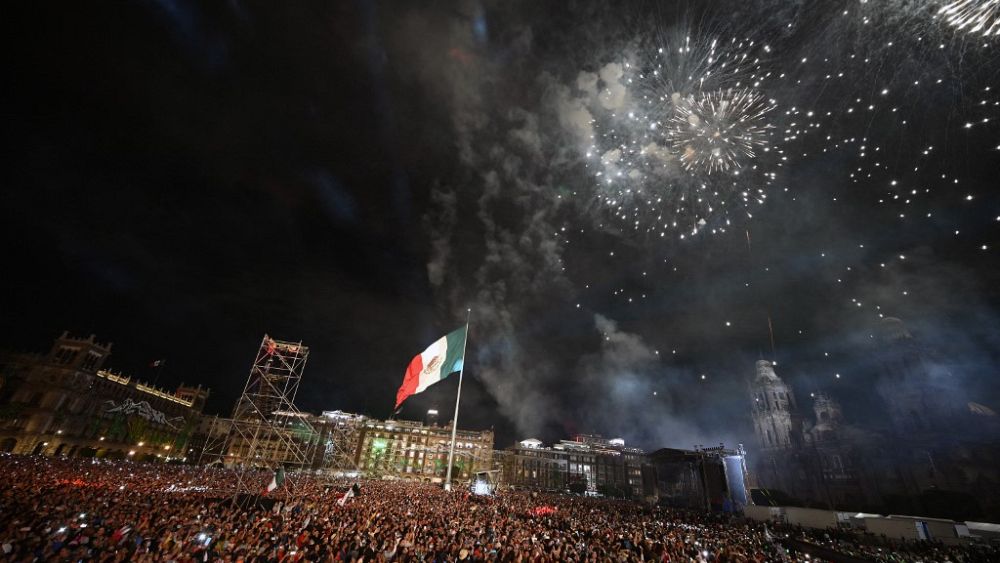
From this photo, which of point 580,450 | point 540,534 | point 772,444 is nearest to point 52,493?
point 540,534

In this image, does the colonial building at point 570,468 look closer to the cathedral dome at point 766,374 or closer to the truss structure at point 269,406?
the cathedral dome at point 766,374

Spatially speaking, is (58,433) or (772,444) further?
(772,444)

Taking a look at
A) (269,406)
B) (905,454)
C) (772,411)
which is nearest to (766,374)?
(772,411)

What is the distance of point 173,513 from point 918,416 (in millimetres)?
91648

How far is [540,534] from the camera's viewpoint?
1534 cm

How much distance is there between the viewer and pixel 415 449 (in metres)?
88.8

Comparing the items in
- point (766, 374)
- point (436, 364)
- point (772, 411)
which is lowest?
point (436, 364)

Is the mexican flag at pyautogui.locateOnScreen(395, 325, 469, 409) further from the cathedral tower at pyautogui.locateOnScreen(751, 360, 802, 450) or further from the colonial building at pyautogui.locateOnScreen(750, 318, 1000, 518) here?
the cathedral tower at pyautogui.locateOnScreen(751, 360, 802, 450)

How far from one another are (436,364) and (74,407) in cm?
6936

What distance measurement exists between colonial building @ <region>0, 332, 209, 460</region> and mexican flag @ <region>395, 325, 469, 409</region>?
63230 mm

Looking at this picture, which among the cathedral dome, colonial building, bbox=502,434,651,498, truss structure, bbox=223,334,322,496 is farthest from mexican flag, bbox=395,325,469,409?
the cathedral dome

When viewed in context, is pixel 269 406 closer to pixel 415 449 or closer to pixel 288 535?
pixel 288 535

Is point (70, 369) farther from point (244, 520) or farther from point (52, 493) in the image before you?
point (244, 520)

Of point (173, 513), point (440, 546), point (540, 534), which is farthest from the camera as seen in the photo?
point (540, 534)
